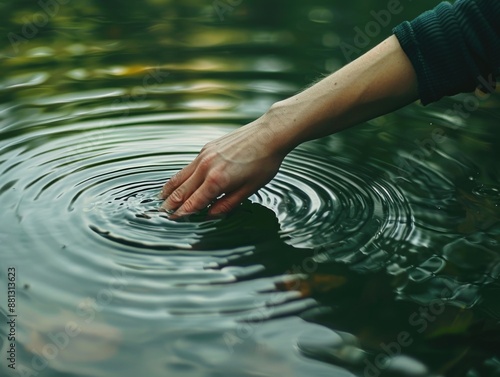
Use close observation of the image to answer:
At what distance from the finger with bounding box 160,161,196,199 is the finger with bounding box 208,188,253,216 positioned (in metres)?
0.10

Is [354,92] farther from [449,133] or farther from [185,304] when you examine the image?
[449,133]

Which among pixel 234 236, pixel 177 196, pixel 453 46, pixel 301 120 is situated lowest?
pixel 234 236

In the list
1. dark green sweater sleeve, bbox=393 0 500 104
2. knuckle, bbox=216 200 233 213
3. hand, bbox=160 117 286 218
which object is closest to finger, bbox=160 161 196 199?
hand, bbox=160 117 286 218

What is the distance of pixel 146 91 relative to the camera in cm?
297

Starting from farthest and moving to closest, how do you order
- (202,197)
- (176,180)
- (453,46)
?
(176,180)
(202,197)
(453,46)

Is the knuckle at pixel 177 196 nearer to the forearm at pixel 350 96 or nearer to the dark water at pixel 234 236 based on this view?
the dark water at pixel 234 236

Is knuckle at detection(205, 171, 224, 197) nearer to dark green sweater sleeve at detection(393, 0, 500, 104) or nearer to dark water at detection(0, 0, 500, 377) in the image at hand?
dark water at detection(0, 0, 500, 377)

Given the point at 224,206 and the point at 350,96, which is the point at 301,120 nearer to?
the point at 350,96

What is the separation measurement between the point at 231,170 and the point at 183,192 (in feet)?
0.51

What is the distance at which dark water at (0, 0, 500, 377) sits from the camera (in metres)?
1.46

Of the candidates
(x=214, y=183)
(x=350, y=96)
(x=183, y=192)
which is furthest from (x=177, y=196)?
(x=350, y=96)

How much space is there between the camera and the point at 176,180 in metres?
2.03

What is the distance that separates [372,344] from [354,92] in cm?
62

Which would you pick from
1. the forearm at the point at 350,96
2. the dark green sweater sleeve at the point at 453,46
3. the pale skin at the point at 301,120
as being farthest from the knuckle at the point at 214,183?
the dark green sweater sleeve at the point at 453,46
